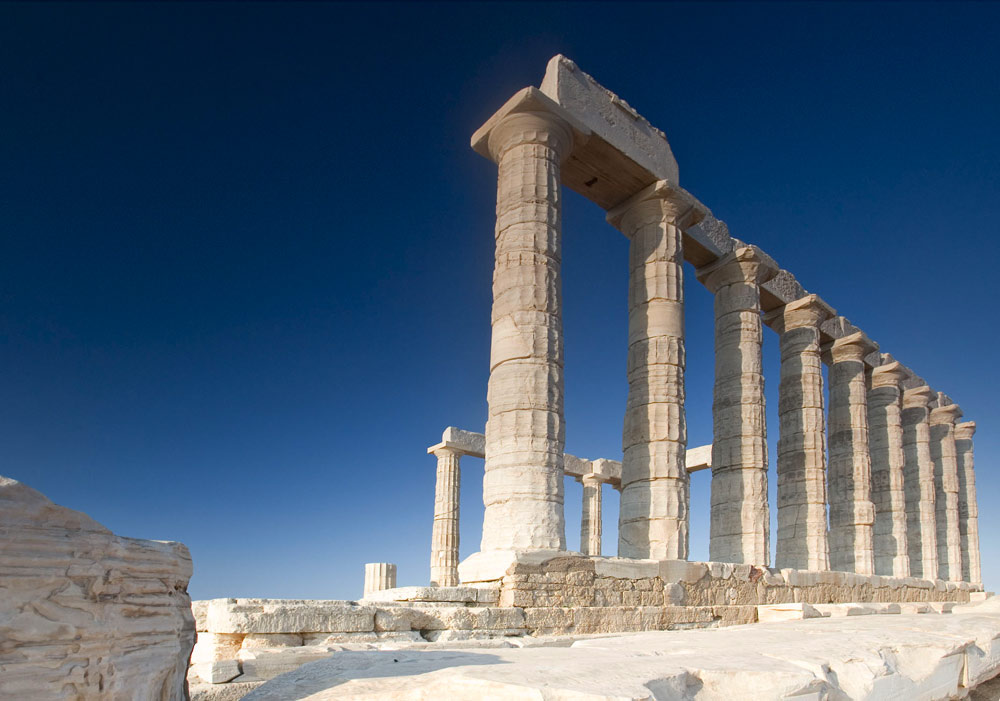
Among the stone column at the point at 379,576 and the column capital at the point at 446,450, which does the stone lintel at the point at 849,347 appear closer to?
the column capital at the point at 446,450

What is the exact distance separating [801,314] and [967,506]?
14321mm

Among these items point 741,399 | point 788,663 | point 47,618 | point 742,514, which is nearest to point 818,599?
point 742,514

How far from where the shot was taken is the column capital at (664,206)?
44.9 ft

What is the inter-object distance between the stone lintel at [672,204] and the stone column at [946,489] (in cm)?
1593

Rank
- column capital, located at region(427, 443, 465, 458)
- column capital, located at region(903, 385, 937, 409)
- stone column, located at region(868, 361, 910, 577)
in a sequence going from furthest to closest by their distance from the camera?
column capital, located at region(903, 385, 937, 409), column capital, located at region(427, 443, 465, 458), stone column, located at region(868, 361, 910, 577)

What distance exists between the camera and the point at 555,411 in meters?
10.6

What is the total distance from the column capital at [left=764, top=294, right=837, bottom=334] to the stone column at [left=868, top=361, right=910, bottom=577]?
199 inches


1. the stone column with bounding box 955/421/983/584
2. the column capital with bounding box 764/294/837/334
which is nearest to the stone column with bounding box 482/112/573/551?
the column capital with bounding box 764/294/837/334

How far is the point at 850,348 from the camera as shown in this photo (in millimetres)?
20312

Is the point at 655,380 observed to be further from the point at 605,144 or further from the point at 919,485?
the point at 919,485

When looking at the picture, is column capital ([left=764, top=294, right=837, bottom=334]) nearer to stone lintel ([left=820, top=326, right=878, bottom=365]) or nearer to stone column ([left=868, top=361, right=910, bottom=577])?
stone lintel ([left=820, top=326, right=878, bottom=365])

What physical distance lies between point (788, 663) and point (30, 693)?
3.46 metres

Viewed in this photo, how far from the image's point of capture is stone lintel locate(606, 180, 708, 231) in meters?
13.6

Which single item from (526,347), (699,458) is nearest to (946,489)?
(699,458)
